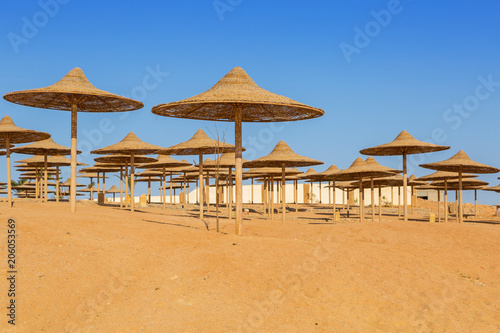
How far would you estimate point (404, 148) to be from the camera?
21.1 metres

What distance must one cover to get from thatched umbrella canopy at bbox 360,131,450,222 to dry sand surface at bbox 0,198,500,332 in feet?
29.9

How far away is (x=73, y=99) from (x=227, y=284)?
9.64 metres

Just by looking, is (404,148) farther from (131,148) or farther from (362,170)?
(131,148)

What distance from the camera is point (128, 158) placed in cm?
2495

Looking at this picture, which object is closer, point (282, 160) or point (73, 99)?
point (73, 99)

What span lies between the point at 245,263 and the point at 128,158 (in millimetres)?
17324

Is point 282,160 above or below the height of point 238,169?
above

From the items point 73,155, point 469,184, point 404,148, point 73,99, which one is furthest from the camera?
point 469,184

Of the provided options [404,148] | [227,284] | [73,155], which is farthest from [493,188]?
[227,284]

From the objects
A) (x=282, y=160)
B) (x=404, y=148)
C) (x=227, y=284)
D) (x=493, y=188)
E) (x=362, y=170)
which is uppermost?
(x=404, y=148)

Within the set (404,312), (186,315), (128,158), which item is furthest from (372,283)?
(128,158)

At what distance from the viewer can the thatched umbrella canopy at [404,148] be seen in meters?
20.2

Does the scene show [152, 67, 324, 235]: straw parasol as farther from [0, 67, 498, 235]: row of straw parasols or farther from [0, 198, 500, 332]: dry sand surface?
[0, 198, 500, 332]: dry sand surface

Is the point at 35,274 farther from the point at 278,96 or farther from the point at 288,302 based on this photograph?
the point at 278,96
